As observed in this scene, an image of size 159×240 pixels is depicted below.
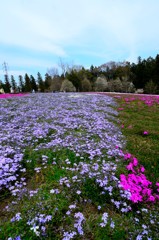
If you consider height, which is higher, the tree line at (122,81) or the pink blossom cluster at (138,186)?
the tree line at (122,81)

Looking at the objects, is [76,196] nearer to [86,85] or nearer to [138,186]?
[138,186]

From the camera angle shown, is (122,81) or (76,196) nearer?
(76,196)

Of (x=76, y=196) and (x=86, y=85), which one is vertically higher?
(x=86, y=85)

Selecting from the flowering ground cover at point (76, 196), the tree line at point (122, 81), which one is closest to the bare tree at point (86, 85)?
the tree line at point (122, 81)

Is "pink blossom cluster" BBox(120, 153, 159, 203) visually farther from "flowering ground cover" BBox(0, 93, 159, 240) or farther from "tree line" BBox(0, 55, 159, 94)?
"tree line" BBox(0, 55, 159, 94)

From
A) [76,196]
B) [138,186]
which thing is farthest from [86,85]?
[76,196]

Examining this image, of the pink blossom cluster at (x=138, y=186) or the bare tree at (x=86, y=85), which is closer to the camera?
the pink blossom cluster at (x=138, y=186)

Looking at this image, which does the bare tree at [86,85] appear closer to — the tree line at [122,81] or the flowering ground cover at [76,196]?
the tree line at [122,81]

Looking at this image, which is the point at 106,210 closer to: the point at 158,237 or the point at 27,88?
the point at 158,237

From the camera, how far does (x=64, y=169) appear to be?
3.38 m

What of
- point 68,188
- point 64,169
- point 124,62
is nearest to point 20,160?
point 64,169

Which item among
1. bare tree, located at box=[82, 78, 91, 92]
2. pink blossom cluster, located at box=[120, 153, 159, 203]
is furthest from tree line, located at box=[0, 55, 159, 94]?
pink blossom cluster, located at box=[120, 153, 159, 203]

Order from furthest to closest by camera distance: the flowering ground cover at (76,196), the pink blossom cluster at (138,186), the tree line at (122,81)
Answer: the tree line at (122,81) < the pink blossom cluster at (138,186) < the flowering ground cover at (76,196)

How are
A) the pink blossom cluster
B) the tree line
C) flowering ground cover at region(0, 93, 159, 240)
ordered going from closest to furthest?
1. flowering ground cover at region(0, 93, 159, 240)
2. the pink blossom cluster
3. the tree line
